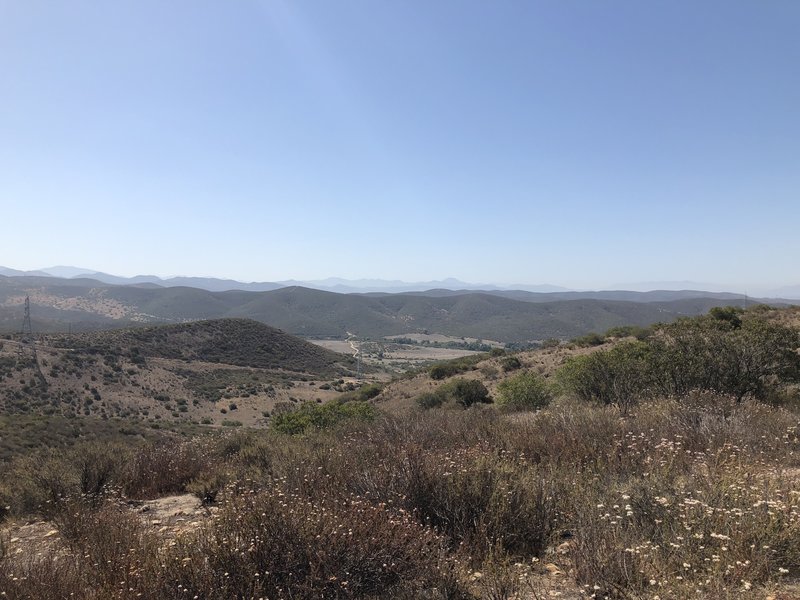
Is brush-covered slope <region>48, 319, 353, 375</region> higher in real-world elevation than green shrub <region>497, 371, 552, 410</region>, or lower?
lower

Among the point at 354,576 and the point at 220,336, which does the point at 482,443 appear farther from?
the point at 220,336

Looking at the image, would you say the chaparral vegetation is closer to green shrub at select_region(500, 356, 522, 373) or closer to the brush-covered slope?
green shrub at select_region(500, 356, 522, 373)

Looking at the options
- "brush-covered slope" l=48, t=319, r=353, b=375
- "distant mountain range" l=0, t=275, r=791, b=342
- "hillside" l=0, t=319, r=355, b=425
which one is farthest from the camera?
"distant mountain range" l=0, t=275, r=791, b=342

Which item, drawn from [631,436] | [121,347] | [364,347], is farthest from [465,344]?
[631,436]

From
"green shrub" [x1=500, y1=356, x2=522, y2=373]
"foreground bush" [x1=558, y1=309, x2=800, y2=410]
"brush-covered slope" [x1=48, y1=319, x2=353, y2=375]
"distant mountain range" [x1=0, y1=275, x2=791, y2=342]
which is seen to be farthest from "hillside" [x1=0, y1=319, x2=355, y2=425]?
"distant mountain range" [x1=0, y1=275, x2=791, y2=342]

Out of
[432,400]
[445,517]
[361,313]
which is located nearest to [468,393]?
[432,400]

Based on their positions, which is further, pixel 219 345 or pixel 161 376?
pixel 219 345

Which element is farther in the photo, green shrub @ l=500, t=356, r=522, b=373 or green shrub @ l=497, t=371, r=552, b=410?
green shrub @ l=500, t=356, r=522, b=373

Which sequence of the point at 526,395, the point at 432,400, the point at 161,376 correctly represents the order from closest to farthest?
1. the point at 526,395
2. the point at 432,400
3. the point at 161,376

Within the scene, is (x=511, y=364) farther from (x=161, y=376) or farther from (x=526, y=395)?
(x=161, y=376)

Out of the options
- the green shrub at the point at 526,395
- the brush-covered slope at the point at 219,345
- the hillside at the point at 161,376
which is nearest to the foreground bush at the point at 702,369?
the green shrub at the point at 526,395

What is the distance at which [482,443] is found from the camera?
20.6 feet

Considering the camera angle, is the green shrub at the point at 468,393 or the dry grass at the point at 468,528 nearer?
the dry grass at the point at 468,528

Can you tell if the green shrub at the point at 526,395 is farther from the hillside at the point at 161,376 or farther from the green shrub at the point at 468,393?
the hillside at the point at 161,376
